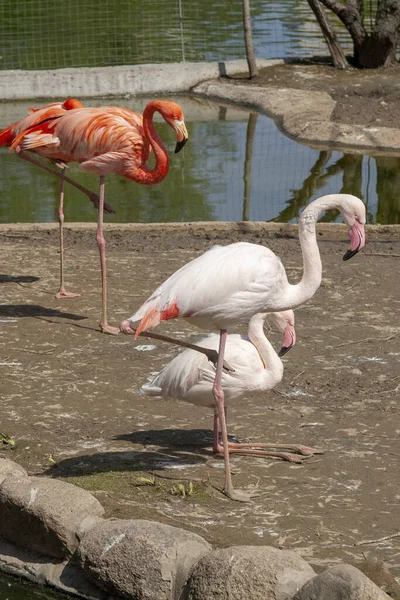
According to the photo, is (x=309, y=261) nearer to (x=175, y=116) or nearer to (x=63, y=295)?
(x=175, y=116)

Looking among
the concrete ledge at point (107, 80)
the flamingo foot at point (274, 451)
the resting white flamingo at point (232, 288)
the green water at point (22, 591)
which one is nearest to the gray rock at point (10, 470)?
the green water at point (22, 591)

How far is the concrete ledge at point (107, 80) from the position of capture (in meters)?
15.5

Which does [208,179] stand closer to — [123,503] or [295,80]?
[295,80]

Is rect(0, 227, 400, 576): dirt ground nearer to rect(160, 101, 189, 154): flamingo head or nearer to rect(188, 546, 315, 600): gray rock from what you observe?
rect(188, 546, 315, 600): gray rock

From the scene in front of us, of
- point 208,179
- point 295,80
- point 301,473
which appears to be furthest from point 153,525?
point 295,80

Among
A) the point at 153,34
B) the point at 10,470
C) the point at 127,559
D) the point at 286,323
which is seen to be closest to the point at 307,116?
the point at 153,34

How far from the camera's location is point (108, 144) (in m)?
7.06

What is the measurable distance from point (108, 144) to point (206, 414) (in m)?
2.26

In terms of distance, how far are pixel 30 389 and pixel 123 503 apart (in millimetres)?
1575

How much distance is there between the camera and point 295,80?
51.6 feet

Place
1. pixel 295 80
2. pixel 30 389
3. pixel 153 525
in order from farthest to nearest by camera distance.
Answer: pixel 295 80 < pixel 30 389 < pixel 153 525

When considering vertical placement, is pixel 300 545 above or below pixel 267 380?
below

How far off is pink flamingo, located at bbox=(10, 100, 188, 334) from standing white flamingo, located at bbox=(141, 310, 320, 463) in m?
1.84

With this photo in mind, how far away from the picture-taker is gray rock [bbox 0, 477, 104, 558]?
4.15 m
